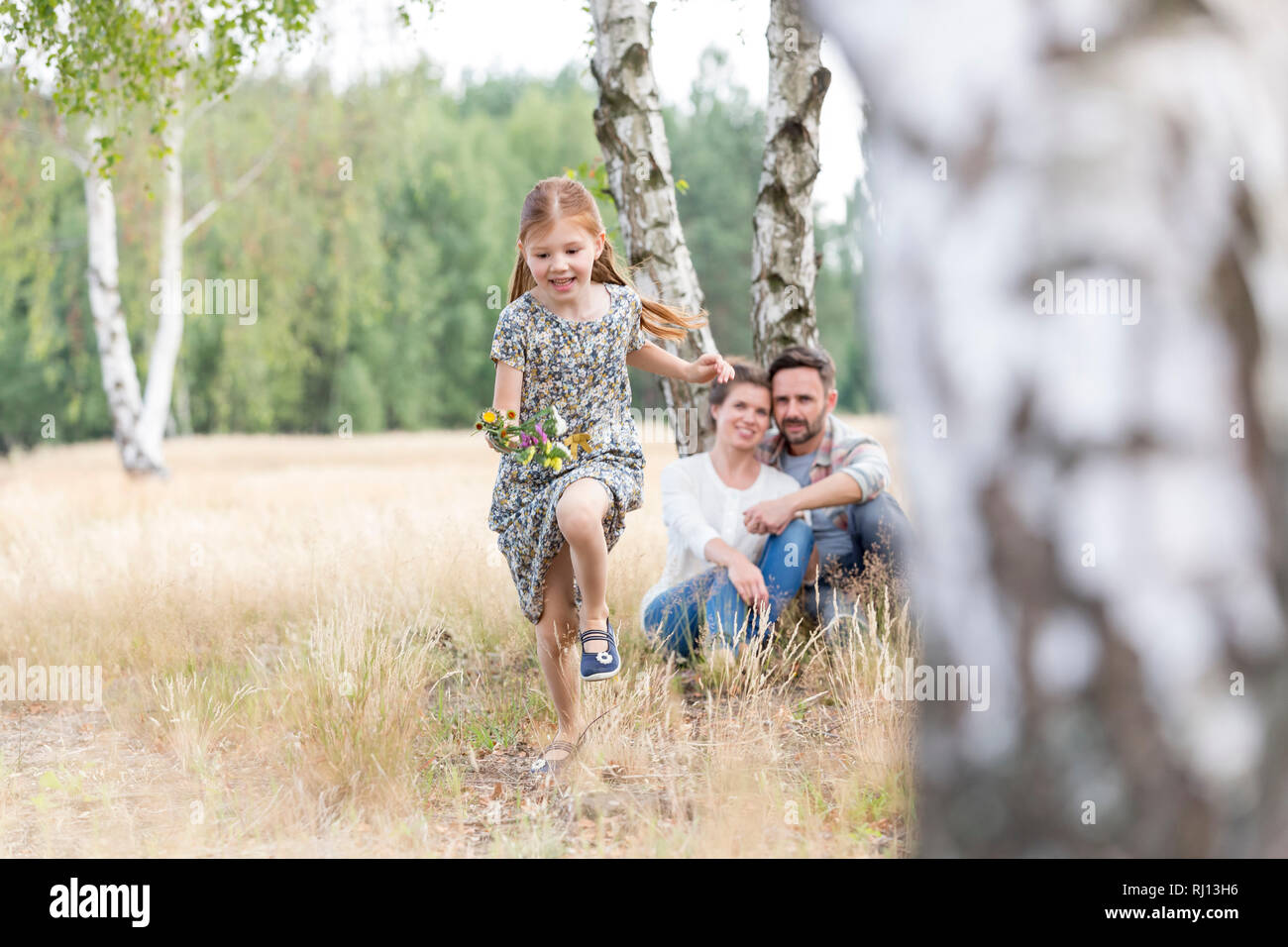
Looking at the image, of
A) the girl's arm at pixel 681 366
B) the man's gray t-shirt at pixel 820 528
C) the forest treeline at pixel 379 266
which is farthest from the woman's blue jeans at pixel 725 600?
the forest treeline at pixel 379 266

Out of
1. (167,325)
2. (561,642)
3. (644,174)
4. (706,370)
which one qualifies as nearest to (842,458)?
(706,370)

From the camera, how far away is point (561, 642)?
3.50 meters

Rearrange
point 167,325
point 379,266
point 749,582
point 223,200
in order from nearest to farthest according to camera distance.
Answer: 1. point 749,582
2. point 167,325
3. point 223,200
4. point 379,266

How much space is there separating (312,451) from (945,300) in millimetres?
20069

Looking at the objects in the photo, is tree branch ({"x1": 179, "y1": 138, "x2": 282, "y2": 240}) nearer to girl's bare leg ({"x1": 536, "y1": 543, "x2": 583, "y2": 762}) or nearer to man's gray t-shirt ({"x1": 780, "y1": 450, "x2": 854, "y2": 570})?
man's gray t-shirt ({"x1": 780, "y1": 450, "x2": 854, "y2": 570})

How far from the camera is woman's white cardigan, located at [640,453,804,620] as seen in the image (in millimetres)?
4406

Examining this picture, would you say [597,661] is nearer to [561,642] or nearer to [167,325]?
[561,642]

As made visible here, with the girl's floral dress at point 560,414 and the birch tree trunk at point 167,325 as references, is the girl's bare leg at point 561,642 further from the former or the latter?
the birch tree trunk at point 167,325

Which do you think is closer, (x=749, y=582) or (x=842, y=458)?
(x=749, y=582)

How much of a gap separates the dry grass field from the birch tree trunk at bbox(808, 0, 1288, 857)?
1.44 m

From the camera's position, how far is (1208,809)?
1.27 metres

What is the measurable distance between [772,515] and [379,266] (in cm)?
2304

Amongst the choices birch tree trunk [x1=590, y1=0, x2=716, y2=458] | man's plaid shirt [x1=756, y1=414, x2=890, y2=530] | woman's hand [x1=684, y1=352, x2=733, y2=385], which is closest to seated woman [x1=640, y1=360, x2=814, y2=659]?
man's plaid shirt [x1=756, y1=414, x2=890, y2=530]
